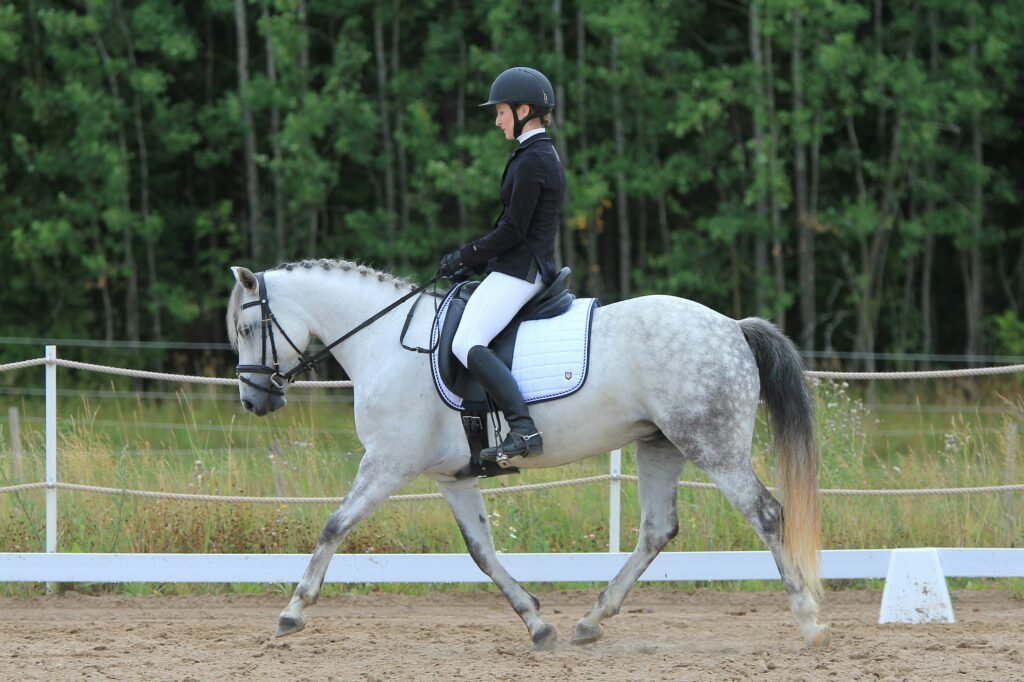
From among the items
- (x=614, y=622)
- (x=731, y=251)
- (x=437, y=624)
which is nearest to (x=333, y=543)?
(x=437, y=624)

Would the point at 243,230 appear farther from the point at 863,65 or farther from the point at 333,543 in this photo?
the point at 333,543

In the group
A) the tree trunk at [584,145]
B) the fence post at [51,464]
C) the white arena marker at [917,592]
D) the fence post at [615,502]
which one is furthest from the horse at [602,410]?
the tree trunk at [584,145]

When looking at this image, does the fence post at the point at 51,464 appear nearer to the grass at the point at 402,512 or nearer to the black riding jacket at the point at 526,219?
the grass at the point at 402,512

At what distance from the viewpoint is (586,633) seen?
678 cm

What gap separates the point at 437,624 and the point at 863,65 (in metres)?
14.7

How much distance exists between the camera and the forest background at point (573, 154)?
65.6ft

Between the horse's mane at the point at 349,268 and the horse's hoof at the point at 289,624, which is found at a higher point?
the horse's mane at the point at 349,268

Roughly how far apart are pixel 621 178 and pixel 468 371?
1455 centimetres

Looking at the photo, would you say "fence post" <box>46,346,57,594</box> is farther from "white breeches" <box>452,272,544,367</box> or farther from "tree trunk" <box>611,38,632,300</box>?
"tree trunk" <box>611,38,632,300</box>

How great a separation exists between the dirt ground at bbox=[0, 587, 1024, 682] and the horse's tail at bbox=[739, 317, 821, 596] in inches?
19.9

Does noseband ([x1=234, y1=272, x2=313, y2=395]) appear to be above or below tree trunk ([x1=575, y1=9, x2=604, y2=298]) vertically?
below

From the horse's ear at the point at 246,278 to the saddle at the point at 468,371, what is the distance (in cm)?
94

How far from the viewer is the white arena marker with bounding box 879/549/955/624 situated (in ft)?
23.9

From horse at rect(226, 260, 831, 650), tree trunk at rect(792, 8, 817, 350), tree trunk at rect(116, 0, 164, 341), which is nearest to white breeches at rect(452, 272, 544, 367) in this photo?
horse at rect(226, 260, 831, 650)
